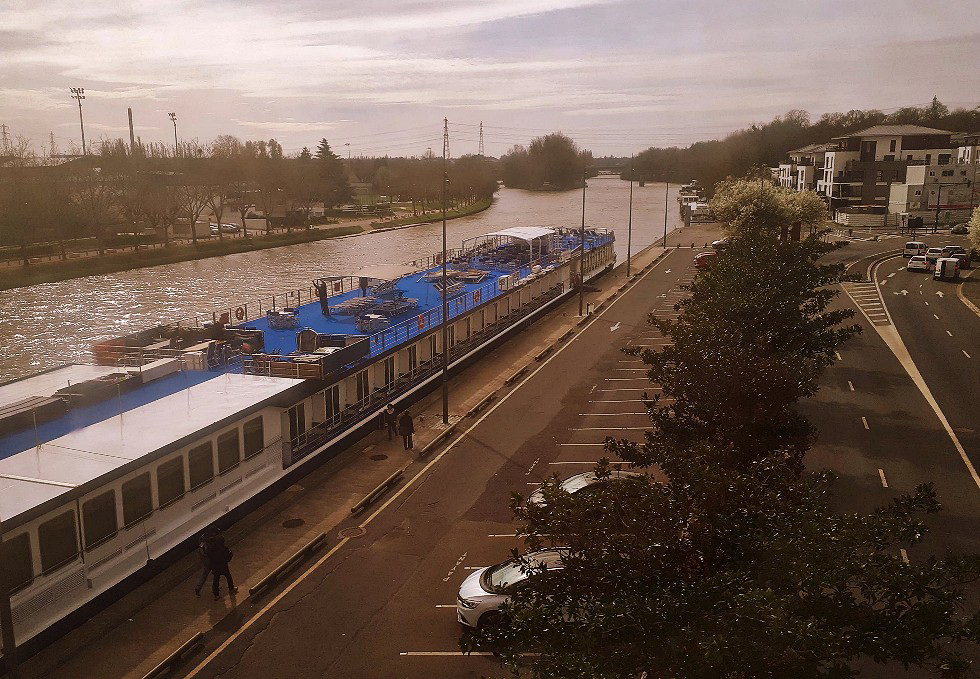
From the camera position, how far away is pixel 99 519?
10.3m

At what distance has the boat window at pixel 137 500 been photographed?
10.8 meters

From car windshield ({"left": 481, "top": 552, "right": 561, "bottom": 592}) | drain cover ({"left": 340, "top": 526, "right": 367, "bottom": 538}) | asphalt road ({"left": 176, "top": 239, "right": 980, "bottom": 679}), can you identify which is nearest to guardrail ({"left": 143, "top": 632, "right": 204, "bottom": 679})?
asphalt road ({"left": 176, "top": 239, "right": 980, "bottom": 679})

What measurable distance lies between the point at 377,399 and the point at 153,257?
30855 mm

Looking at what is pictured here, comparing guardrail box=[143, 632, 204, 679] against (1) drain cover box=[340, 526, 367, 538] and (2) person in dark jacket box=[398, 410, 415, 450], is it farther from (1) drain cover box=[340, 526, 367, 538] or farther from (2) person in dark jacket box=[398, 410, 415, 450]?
(2) person in dark jacket box=[398, 410, 415, 450]

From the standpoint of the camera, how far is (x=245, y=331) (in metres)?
18.1

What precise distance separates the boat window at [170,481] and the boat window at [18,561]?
7.24 ft

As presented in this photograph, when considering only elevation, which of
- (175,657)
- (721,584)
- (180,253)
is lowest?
(175,657)

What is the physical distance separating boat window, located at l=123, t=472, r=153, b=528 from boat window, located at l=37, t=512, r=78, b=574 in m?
0.88

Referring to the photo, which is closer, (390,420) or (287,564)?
(287,564)

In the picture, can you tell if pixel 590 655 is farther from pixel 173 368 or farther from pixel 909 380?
pixel 909 380

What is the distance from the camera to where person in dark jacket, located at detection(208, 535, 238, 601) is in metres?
10.7

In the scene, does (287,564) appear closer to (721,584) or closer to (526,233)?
(721,584)

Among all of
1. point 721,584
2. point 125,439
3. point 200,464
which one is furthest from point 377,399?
point 721,584

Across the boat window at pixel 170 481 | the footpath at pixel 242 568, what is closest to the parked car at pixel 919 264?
the footpath at pixel 242 568
